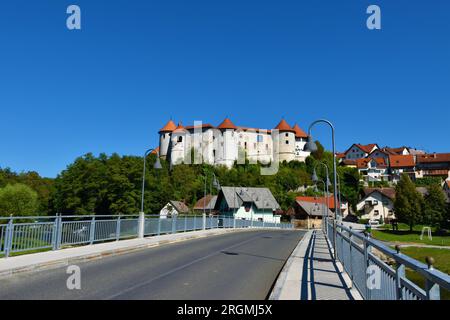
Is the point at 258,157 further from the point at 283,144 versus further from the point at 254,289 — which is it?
the point at 254,289

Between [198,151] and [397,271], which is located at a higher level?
[198,151]

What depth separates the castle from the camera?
113938 millimetres

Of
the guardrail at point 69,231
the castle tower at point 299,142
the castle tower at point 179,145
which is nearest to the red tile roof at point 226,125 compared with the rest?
the castle tower at point 179,145

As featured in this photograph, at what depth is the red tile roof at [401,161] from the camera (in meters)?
119

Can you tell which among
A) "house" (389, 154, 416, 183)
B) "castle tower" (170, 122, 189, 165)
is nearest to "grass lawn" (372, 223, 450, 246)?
"house" (389, 154, 416, 183)

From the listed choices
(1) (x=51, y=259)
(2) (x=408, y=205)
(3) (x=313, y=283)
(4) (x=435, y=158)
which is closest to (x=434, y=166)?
(4) (x=435, y=158)

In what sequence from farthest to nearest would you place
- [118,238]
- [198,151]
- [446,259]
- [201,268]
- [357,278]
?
[198,151] < [446,259] < [118,238] < [201,268] < [357,278]

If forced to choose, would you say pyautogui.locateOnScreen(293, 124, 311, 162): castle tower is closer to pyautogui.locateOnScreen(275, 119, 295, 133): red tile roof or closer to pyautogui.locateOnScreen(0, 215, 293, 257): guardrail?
pyautogui.locateOnScreen(275, 119, 295, 133): red tile roof

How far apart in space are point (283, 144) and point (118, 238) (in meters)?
110
